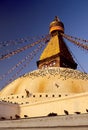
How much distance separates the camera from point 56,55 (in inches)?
1101

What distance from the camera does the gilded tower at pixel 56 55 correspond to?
92.2ft

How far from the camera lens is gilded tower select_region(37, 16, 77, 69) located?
2809 cm

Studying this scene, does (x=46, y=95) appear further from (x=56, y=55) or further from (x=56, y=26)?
(x=56, y=26)

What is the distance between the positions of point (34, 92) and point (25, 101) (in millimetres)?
1011

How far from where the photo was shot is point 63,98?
58.1ft

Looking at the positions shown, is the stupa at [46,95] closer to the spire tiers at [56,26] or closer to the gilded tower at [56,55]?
the gilded tower at [56,55]

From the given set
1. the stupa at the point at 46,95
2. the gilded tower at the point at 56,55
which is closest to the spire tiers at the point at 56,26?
the gilded tower at the point at 56,55

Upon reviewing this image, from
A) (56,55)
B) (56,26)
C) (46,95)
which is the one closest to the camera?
(46,95)

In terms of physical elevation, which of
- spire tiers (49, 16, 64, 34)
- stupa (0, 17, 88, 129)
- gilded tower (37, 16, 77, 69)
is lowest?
stupa (0, 17, 88, 129)

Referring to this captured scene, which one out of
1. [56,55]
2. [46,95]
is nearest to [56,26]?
[56,55]

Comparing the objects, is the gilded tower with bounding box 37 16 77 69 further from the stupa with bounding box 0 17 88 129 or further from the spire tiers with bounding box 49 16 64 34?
the stupa with bounding box 0 17 88 129

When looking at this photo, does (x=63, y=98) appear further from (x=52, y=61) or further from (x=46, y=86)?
(x=52, y=61)

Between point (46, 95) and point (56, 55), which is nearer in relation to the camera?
point (46, 95)

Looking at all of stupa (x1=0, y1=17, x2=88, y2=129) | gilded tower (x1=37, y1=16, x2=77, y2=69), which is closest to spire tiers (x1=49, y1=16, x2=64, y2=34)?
gilded tower (x1=37, y1=16, x2=77, y2=69)
